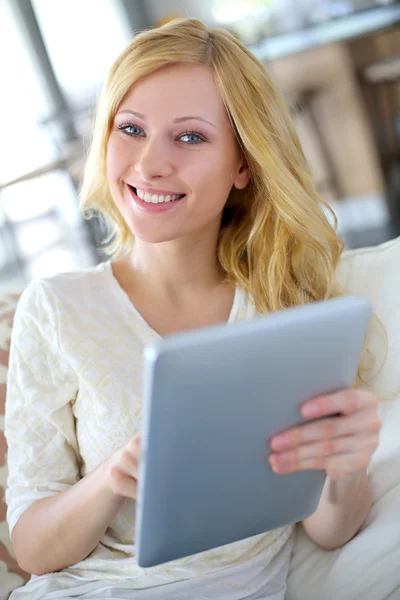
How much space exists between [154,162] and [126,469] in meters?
0.55

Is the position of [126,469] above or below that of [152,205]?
below

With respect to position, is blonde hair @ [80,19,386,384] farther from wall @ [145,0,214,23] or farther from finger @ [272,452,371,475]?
wall @ [145,0,214,23]

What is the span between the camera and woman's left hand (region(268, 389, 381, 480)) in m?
0.87

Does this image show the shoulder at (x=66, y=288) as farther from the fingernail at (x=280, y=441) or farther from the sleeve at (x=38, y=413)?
the fingernail at (x=280, y=441)

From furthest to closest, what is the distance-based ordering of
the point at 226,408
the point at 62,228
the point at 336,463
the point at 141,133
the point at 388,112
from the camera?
the point at 62,228, the point at 388,112, the point at 141,133, the point at 336,463, the point at 226,408

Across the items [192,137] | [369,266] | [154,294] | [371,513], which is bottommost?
[371,513]

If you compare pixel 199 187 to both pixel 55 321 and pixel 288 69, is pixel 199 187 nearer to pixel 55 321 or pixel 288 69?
pixel 55 321

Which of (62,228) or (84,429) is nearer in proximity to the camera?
(84,429)

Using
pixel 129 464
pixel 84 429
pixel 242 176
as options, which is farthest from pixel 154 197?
pixel 129 464

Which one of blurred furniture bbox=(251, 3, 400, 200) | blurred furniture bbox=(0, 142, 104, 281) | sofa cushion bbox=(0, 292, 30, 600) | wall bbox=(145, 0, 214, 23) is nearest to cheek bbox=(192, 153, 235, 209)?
sofa cushion bbox=(0, 292, 30, 600)

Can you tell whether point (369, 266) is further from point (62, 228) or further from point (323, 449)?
point (62, 228)

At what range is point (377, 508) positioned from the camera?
1281 millimetres

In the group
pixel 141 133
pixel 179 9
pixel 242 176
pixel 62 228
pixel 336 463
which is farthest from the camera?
pixel 62 228

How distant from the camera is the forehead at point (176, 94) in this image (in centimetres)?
131
